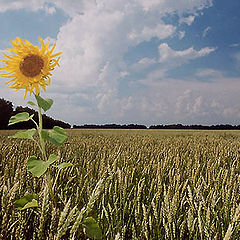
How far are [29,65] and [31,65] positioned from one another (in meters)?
0.01

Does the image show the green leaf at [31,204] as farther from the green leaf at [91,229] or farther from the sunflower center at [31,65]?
the sunflower center at [31,65]

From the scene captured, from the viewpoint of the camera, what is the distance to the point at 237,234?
130 cm

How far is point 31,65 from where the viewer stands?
51.9 inches

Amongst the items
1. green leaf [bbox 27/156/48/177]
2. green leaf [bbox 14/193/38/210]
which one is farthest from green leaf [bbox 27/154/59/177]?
green leaf [bbox 14/193/38/210]

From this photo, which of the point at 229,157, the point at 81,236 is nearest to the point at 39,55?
the point at 81,236

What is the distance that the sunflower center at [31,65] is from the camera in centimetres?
131

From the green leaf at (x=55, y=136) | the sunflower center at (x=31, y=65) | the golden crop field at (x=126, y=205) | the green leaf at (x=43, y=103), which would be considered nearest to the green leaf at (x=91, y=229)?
the golden crop field at (x=126, y=205)

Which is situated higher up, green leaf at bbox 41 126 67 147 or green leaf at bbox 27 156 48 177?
green leaf at bbox 41 126 67 147

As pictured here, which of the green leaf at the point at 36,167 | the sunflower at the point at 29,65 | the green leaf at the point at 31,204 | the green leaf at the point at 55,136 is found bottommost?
the green leaf at the point at 31,204

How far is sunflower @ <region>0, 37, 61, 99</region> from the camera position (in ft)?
4.29

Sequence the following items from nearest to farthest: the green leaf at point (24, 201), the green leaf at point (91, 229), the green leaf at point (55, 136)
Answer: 1. the green leaf at point (91, 229)
2. the green leaf at point (24, 201)
3. the green leaf at point (55, 136)

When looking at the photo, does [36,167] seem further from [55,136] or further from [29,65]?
[29,65]

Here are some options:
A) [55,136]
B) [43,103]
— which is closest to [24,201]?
[55,136]

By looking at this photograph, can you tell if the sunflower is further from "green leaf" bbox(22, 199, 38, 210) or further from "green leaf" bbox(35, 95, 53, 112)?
"green leaf" bbox(22, 199, 38, 210)
